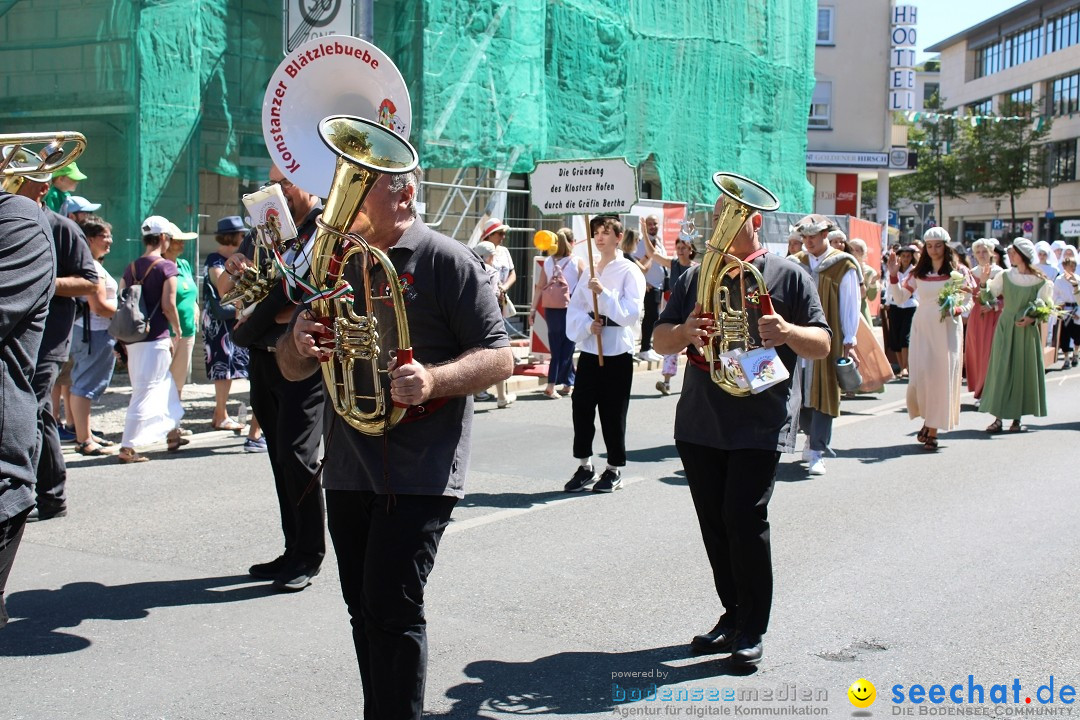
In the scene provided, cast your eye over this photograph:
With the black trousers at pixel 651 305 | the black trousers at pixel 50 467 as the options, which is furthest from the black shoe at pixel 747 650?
the black trousers at pixel 651 305

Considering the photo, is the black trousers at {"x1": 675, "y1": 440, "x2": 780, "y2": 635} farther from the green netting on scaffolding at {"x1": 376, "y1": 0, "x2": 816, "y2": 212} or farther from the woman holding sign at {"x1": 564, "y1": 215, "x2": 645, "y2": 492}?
the green netting on scaffolding at {"x1": 376, "y1": 0, "x2": 816, "y2": 212}

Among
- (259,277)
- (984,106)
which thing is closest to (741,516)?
(259,277)

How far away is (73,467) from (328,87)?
14.1 feet

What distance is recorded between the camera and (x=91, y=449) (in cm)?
868

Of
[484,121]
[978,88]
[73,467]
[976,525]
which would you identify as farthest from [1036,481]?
[978,88]

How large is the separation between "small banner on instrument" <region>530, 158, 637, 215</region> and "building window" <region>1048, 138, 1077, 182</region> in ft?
181

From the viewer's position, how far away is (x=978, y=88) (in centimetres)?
7069

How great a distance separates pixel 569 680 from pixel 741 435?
1.16 meters

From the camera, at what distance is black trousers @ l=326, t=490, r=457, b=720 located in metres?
3.35

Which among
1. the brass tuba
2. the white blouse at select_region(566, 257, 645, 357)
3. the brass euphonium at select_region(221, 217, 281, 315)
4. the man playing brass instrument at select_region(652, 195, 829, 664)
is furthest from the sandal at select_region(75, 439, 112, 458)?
the brass tuba

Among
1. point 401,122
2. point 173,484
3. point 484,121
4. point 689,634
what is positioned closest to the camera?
point 689,634

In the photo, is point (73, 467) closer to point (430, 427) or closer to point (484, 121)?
point (430, 427)

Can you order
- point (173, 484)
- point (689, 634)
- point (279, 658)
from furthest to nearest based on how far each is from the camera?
1. point (173, 484)
2. point (689, 634)
3. point (279, 658)

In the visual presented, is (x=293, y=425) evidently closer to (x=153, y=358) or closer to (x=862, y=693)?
(x=862, y=693)
